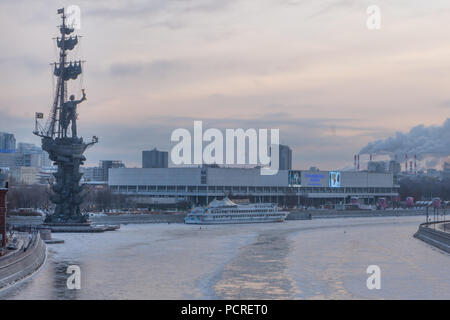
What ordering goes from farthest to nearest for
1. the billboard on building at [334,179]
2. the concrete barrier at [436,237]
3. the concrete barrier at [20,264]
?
the billboard on building at [334,179] < the concrete barrier at [436,237] < the concrete barrier at [20,264]

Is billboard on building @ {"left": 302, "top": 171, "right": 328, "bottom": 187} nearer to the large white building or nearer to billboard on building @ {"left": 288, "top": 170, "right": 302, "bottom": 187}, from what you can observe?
the large white building

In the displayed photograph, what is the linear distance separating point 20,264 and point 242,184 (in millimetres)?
118871

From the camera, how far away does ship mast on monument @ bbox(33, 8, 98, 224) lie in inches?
3337

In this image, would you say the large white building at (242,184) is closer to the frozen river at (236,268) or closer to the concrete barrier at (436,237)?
the concrete barrier at (436,237)

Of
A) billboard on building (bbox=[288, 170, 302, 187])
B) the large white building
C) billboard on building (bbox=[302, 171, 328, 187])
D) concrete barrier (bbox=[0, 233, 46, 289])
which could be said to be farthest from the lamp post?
billboard on building (bbox=[302, 171, 328, 187])

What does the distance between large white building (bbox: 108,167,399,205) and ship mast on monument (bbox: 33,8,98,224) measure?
65.1 metres

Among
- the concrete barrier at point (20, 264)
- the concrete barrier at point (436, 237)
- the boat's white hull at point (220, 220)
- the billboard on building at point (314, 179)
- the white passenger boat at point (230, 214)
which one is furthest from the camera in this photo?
the billboard on building at point (314, 179)

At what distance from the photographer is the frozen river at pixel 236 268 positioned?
40344 millimetres

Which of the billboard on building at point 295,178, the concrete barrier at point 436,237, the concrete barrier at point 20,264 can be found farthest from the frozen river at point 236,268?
the billboard on building at point 295,178

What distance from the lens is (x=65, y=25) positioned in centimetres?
8650

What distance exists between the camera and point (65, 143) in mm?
85125

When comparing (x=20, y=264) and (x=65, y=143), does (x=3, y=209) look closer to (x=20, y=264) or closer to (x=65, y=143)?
(x=20, y=264)

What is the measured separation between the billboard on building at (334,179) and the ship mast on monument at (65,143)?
97.8 meters
